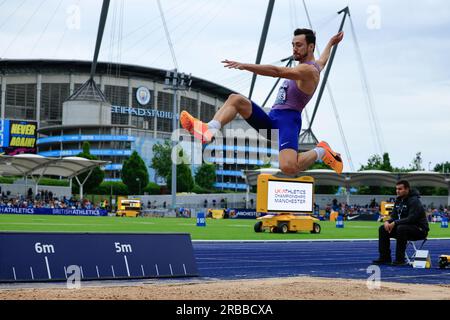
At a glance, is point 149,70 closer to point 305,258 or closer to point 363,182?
point 363,182

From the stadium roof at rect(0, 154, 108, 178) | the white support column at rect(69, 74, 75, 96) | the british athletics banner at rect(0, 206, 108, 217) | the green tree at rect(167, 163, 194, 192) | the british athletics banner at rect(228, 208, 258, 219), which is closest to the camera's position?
the british athletics banner at rect(0, 206, 108, 217)

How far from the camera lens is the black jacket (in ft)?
49.1

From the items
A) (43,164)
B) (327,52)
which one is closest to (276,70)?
(327,52)

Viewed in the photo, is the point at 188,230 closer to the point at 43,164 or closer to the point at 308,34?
the point at 308,34

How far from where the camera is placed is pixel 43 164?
226 ft

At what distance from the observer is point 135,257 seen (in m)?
11.5

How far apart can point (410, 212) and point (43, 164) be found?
5799 centimetres

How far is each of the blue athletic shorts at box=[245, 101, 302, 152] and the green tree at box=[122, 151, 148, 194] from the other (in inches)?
3762

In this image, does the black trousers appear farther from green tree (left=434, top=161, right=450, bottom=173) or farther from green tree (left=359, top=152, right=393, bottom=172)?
green tree (left=434, top=161, right=450, bottom=173)

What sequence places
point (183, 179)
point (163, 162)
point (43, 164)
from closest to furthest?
1. point (43, 164)
2. point (183, 179)
3. point (163, 162)

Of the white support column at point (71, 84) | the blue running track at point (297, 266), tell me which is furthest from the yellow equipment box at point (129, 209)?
the white support column at point (71, 84)

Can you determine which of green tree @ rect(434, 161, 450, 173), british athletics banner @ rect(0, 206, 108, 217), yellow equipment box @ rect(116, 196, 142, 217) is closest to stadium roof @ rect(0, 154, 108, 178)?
yellow equipment box @ rect(116, 196, 142, 217)

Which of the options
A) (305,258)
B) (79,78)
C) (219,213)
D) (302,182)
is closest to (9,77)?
(79,78)

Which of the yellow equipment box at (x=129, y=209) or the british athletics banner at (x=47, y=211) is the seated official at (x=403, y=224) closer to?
the british athletics banner at (x=47, y=211)
